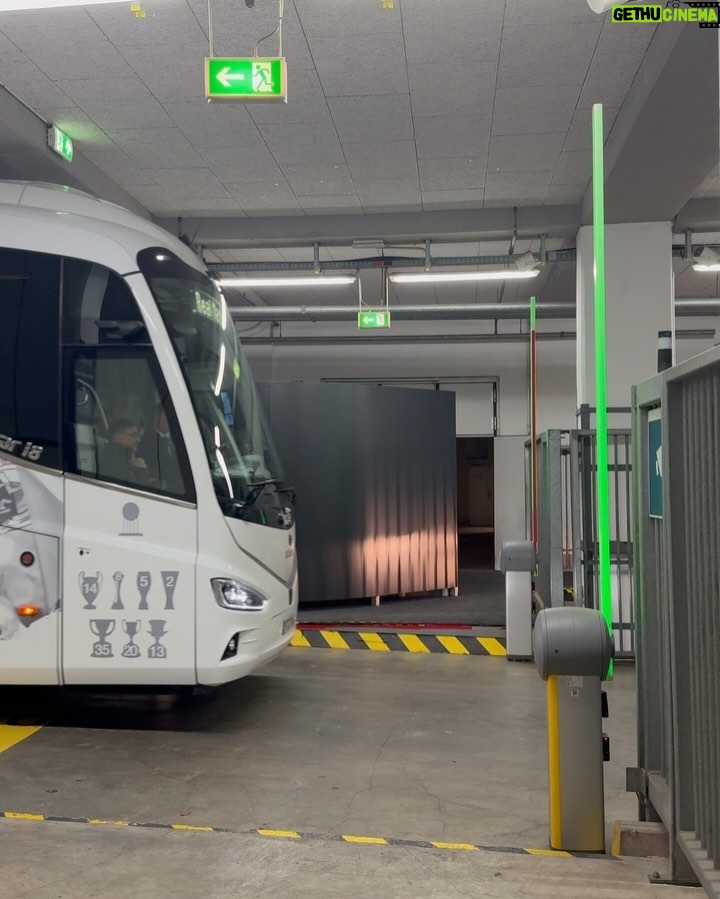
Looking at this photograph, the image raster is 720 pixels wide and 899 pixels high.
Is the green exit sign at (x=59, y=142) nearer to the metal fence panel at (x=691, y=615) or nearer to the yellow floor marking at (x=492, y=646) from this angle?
the yellow floor marking at (x=492, y=646)

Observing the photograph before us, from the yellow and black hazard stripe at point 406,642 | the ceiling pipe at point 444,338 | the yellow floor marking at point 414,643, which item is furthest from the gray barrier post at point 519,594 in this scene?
the ceiling pipe at point 444,338

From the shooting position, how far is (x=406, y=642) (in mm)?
7801

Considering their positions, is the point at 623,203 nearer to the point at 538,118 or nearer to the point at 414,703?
the point at 538,118

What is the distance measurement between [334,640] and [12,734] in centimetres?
320

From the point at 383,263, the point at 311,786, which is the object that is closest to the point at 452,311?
the point at 383,263

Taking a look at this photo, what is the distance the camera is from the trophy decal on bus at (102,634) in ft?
16.5

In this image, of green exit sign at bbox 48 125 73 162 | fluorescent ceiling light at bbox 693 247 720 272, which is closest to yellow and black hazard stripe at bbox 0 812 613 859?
green exit sign at bbox 48 125 73 162

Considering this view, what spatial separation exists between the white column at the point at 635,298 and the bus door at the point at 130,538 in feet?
22.3

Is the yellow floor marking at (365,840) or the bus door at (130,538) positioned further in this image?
the bus door at (130,538)

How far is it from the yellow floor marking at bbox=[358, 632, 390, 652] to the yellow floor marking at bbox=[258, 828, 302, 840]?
3946mm

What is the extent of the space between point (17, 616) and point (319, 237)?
779 cm

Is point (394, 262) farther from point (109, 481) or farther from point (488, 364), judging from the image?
point (109, 481)

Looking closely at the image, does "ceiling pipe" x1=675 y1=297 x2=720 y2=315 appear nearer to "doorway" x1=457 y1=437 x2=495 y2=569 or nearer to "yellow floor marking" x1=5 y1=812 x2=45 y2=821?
"doorway" x1=457 y1=437 x2=495 y2=569

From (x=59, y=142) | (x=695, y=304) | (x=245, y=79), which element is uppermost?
(x=59, y=142)
